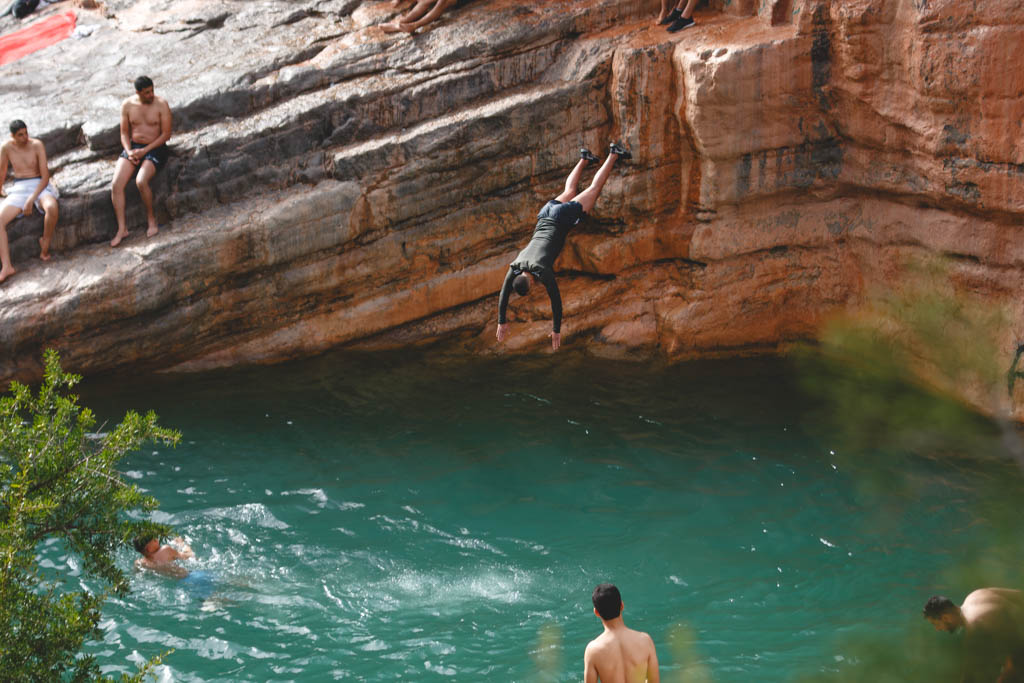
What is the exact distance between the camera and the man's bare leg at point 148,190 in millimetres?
12602

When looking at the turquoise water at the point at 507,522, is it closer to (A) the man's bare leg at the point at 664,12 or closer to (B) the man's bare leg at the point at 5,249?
(B) the man's bare leg at the point at 5,249

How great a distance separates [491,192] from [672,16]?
3.47m

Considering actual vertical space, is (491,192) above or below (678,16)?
below

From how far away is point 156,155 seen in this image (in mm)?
12828

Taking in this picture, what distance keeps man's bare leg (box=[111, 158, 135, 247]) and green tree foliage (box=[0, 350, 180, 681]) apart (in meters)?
6.40

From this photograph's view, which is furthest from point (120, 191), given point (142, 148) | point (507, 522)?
point (507, 522)

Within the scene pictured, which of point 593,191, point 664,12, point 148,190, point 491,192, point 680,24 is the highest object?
point 664,12

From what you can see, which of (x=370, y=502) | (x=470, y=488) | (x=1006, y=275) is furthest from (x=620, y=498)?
(x=1006, y=275)

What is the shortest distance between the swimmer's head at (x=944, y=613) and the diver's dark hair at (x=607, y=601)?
104 inches

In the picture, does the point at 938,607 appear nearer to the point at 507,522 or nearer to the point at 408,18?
the point at 507,522

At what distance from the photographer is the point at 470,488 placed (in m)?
11.3

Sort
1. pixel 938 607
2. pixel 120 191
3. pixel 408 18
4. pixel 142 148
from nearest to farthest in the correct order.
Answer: pixel 938 607 → pixel 120 191 → pixel 142 148 → pixel 408 18

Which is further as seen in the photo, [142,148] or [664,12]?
[664,12]

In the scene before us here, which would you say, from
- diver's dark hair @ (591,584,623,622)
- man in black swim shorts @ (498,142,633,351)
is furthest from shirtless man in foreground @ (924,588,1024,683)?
man in black swim shorts @ (498,142,633,351)
